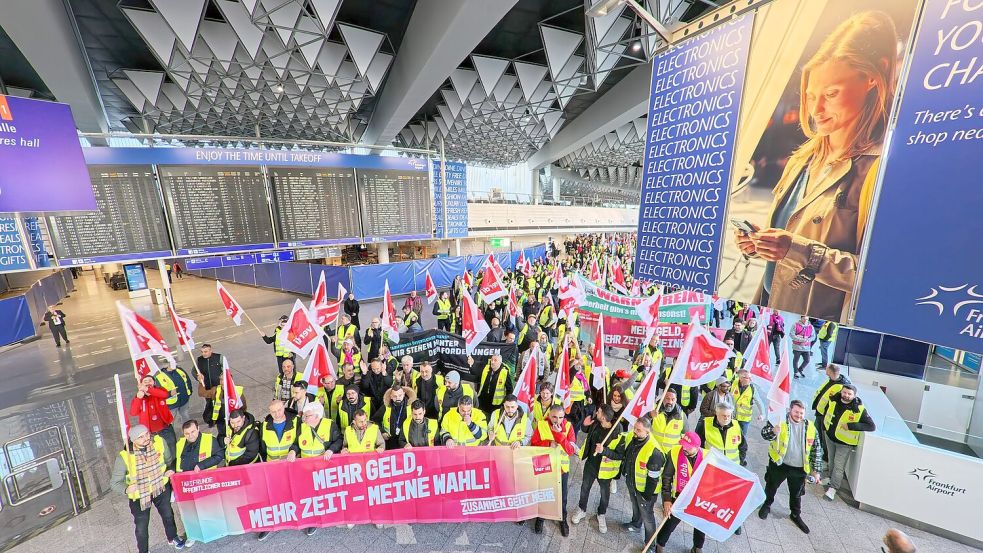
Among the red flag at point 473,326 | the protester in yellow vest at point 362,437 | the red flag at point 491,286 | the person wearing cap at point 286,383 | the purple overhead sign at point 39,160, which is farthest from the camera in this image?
the red flag at point 491,286

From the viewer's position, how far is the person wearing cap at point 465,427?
15.5 ft

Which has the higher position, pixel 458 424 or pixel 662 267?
pixel 662 267

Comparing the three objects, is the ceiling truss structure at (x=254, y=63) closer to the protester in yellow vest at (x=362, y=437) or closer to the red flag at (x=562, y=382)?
the protester in yellow vest at (x=362, y=437)

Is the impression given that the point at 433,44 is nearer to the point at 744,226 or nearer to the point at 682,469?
the point at 744,226

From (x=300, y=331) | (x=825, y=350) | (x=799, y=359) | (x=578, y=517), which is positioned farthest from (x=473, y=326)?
(x=825, y=350)

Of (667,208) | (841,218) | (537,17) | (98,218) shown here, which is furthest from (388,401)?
(537,17)

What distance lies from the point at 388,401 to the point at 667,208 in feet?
15.0

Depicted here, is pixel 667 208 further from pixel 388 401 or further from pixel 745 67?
pixel 388 401

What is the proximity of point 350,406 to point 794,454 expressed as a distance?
615 cm

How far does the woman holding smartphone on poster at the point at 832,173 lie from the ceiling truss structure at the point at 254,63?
9510mm

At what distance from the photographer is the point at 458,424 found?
15.8ft

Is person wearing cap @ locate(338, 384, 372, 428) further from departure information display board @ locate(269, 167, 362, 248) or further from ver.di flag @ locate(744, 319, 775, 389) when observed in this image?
departure information display board @ locate(269, 167, 362, 248)

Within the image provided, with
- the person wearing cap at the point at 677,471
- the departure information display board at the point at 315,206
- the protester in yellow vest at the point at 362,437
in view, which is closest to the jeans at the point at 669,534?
the person wearing cap at the point at 677,471

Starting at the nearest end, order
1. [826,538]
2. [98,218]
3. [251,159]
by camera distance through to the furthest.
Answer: [826,538] → [98,218] → [251,159]
